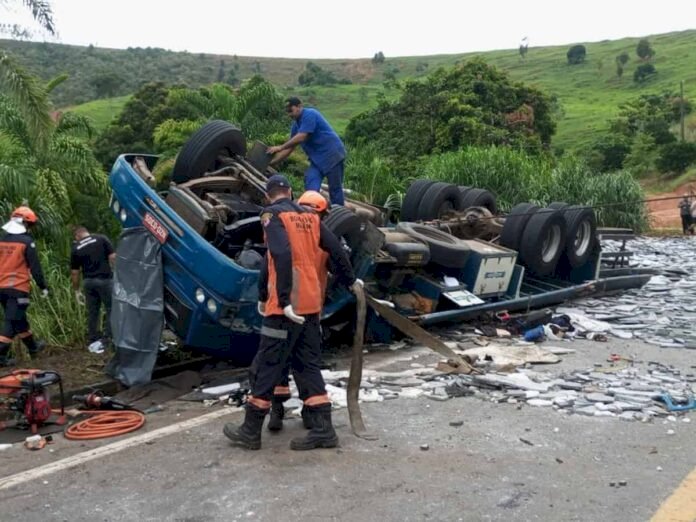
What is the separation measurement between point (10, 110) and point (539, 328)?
8.56m

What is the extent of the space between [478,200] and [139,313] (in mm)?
5451

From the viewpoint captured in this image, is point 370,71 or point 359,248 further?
point 370,71

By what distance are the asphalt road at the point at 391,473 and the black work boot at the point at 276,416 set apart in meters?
0.09

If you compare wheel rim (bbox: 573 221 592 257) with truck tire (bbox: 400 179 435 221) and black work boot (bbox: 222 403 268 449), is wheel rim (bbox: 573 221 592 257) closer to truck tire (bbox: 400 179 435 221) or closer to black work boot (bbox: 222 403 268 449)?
truck tire (bbox: 400 179 435 221)

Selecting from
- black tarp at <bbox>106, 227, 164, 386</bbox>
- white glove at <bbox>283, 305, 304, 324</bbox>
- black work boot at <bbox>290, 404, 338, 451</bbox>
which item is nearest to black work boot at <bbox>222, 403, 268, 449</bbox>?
black work boot at <bbox>290, 404, 338, 451</bbox>

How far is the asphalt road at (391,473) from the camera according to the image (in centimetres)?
434

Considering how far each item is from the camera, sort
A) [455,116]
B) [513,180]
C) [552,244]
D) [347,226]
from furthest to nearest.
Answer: [455,116] → [513,180] → [552,244] → [347,226]

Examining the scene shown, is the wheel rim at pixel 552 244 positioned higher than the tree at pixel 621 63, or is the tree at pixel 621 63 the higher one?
the tree at pixel 621 63

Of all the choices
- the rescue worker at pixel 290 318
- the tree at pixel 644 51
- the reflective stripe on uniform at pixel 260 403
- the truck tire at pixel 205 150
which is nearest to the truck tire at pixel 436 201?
the truck tire at pixel 205 150

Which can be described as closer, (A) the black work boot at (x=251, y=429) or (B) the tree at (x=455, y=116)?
(A) the black work boot at (x=251, y=429)

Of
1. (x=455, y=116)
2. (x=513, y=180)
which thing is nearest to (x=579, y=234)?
(x=513, y=180)

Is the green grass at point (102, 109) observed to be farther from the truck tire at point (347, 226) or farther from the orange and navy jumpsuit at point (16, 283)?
the truck tire at point (347, 226)

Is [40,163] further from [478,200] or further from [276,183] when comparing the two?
[276,183]

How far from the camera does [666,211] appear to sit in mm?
34188
